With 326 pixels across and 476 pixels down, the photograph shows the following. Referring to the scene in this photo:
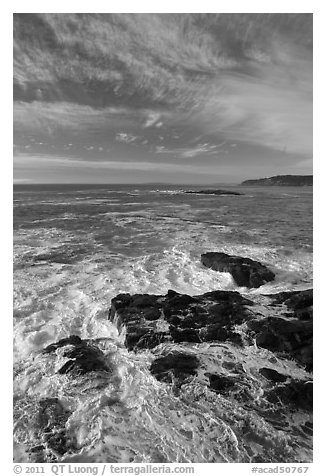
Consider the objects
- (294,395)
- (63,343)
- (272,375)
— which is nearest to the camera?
(294,395)

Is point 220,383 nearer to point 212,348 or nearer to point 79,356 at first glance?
point 212,348

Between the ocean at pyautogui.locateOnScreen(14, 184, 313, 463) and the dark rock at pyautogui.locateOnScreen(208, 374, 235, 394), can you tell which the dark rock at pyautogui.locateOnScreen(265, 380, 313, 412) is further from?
the dark rock at pyautogui.locateOnScreen(208, 374, 235, 394)

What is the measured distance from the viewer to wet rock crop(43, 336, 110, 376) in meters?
8.70

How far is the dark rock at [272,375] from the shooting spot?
8.36m

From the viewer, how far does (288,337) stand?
9.59 m

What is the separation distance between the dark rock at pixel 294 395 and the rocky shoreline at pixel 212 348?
3 centimetres

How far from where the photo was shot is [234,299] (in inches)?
476

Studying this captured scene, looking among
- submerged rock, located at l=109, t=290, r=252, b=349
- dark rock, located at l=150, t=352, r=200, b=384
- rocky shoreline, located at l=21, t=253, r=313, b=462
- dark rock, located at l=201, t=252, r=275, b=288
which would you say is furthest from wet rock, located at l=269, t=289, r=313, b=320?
dark rock, located at l=150, t=352, r=200, b=384

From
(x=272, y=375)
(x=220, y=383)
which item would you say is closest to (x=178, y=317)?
(x=220, y=383)

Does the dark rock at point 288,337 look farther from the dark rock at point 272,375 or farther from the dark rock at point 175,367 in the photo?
the dark rock at point 175,367

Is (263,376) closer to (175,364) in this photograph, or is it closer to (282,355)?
(282,355)

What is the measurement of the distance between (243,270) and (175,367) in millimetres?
8201

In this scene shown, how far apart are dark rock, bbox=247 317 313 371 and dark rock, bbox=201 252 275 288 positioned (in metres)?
4.72
